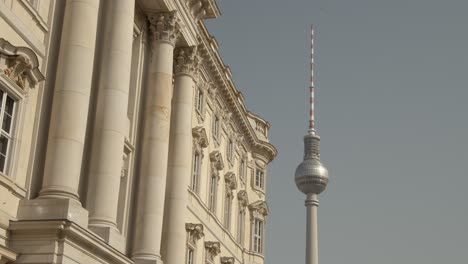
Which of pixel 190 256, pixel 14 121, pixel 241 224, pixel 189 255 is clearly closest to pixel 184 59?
pixel 189 255

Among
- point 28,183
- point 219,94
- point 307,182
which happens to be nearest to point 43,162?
point 28,183

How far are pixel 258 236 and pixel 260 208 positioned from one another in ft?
6.71

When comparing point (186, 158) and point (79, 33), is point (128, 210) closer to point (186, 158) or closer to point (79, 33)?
point (186, 158)

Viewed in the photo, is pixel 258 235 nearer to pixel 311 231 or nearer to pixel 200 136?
pixel 200 136

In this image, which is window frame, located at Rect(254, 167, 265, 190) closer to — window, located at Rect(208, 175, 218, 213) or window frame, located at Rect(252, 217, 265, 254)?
window frame, located at Rect(252, 217, 265, 254)

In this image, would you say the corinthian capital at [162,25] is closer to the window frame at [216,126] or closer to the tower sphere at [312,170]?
the window frame at [216,126]

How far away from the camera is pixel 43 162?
25547 millimetres

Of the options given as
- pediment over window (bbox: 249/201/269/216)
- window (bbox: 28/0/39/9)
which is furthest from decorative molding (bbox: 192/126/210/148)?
window (bbox: 28/0/39/9)

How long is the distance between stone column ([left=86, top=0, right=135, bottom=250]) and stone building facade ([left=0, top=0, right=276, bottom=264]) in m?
0.04

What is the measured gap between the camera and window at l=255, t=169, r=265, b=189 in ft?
199

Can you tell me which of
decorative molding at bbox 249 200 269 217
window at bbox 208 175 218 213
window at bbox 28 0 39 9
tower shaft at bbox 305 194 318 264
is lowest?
window at bbox 28 0 39 9

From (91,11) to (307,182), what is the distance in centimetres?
13760

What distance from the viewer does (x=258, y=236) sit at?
59.9m

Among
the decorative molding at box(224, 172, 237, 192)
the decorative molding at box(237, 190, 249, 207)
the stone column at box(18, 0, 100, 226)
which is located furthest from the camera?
the decorative molding at box(237, 190, 249, 207)
